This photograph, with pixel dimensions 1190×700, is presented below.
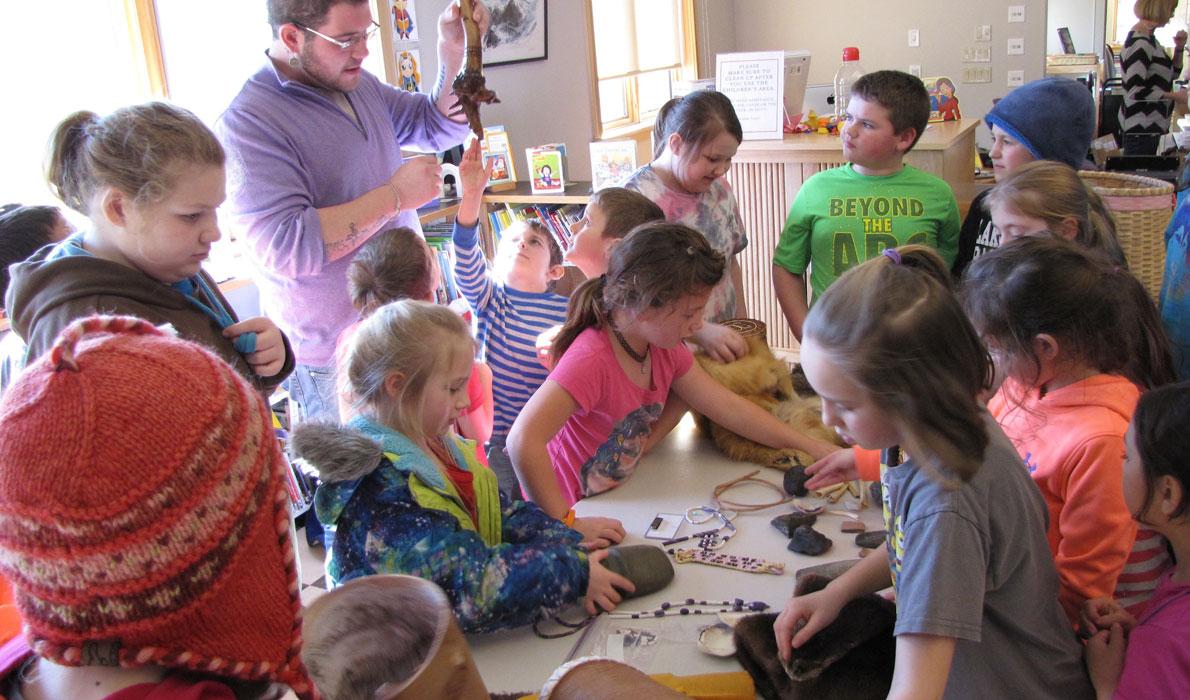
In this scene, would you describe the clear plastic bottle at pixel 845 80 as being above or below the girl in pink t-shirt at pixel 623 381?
above

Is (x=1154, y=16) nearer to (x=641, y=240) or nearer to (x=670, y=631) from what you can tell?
(x=641, y=240)

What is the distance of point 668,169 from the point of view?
245 cm

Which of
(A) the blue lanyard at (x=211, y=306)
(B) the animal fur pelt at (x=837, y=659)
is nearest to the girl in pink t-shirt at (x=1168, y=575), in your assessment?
(B) the animal fur pelt at (x=837, y=659)

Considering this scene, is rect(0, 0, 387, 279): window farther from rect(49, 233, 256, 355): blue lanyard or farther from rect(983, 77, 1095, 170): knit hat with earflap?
rect(983, 77, 1095, 170): knit hat with earflap

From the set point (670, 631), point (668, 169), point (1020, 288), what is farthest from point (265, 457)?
point (668, 169)

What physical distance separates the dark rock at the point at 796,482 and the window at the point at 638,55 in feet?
13.4

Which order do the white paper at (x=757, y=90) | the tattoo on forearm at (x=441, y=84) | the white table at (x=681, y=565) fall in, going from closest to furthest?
the white table at (x=681, y=565)
the tattoo on forearm at (x=441, y=84)
the white paper at (x=757, y=90)

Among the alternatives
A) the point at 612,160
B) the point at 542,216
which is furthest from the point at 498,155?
the point at 612,160

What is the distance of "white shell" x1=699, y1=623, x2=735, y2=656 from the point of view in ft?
3.88

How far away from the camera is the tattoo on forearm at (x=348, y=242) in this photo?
6.58ft

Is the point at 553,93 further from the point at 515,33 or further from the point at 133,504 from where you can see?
the point at 133,504

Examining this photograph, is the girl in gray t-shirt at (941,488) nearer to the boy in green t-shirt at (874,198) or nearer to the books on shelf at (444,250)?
the boy in green t-shirt at (874,198)

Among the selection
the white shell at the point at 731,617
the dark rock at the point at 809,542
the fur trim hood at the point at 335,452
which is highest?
the fur trim hood at the point at 335,452

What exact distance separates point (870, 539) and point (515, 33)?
4.06 meters
